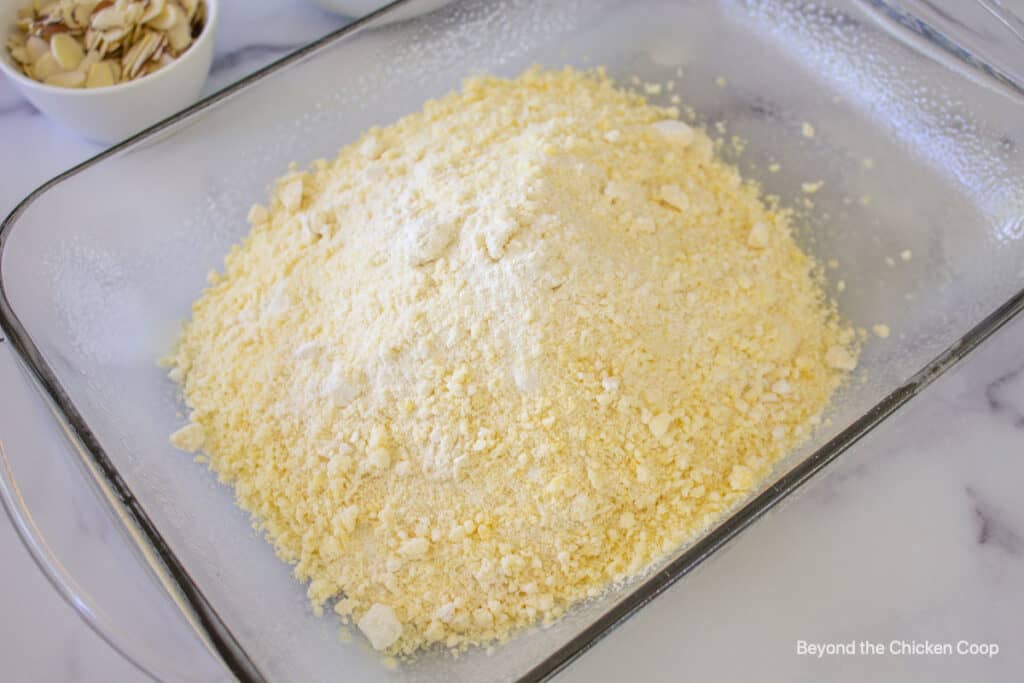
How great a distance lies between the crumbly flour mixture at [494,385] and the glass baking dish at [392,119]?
1.3 inches

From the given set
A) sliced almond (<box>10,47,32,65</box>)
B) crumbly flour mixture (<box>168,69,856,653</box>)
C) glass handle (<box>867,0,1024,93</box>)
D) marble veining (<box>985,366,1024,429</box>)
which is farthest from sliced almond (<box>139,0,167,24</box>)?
marble veining (<box>985,366,1024,429</box>)

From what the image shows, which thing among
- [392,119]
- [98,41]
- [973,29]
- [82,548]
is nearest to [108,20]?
[98,41]

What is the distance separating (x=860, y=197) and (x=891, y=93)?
0.38ft

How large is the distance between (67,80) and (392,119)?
1.07 feet

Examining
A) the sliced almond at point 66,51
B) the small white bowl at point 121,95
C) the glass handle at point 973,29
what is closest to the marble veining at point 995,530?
the glass handle at point 973,29

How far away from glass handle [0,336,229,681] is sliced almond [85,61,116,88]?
10.9 inches

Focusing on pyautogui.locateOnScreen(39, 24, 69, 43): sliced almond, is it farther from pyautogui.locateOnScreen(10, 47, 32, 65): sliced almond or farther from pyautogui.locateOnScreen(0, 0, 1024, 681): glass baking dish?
pyautogui.locateOnScreen(0, 0, 1024, 681): glass baking dish

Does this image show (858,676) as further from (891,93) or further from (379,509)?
(891,93)

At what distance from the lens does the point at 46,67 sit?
913mm

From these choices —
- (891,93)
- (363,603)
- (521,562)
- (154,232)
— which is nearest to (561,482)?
(521,562)

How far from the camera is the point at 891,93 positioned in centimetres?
95

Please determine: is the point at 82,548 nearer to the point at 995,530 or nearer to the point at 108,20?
the point at 108,20

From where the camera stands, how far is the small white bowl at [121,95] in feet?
2.91

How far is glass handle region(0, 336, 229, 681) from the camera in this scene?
0.67 meters
